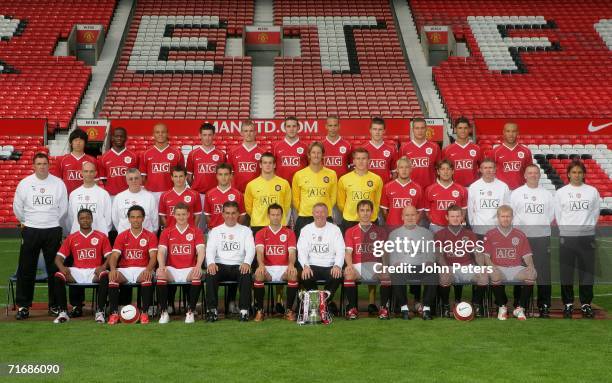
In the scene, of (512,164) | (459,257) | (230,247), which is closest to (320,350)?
(230,247)

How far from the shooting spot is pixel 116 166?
9.52 m

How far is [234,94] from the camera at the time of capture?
23.3 meters

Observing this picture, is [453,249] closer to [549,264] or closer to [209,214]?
[549,264]

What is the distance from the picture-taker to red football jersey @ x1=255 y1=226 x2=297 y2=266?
28.5 ft

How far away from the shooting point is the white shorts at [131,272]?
337 inches

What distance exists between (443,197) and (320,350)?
274 cm

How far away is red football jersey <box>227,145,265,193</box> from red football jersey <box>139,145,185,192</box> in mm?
636

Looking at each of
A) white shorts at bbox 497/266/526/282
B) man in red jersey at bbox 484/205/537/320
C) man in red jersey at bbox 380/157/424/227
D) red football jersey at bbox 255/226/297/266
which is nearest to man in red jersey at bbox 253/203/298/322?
red football jersey at bbox 255/226/297/266

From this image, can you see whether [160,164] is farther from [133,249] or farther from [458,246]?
[458,246]

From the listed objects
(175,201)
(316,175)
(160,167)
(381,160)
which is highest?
(381,160)

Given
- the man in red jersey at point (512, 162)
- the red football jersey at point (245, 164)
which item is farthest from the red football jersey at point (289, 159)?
the man in red jersey at point (512, 162)

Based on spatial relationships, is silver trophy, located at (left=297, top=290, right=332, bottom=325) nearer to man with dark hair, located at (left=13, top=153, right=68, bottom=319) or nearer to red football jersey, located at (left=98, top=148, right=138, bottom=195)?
man with dark hair, located at (left=13, top=153, right=68, bottom=319)

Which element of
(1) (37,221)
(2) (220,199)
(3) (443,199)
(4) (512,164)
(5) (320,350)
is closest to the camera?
(5) (320,350)

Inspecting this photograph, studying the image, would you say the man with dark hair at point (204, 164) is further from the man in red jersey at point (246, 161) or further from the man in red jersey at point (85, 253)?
the man in red jersey at point (85, 253)
